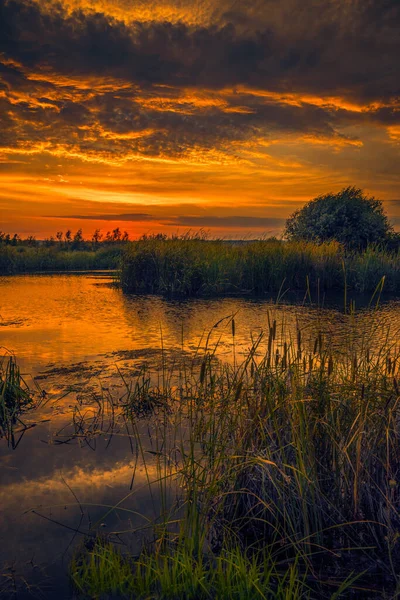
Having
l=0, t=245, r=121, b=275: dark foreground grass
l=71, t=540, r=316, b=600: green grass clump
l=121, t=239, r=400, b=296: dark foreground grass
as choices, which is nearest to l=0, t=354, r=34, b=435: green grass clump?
l=71, t=540, r=316, b=600: green grass clump

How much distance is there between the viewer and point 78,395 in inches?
247

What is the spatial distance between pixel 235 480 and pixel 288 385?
3.22 ft

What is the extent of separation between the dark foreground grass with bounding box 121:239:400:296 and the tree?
5.23 m

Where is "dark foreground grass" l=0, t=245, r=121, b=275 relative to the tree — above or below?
below

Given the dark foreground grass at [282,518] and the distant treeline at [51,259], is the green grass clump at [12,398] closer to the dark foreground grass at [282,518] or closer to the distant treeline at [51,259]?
→ the dark foreground grass at [282,518]

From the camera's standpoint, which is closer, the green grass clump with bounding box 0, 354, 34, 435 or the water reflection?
the green grass clump with bounding box 0, 354, 34, 435

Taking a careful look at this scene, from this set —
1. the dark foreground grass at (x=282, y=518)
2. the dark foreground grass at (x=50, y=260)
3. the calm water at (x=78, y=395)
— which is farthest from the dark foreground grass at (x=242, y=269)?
the dark foreground grass at (x=282, y=518)

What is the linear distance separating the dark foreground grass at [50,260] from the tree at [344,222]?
12.2 metres

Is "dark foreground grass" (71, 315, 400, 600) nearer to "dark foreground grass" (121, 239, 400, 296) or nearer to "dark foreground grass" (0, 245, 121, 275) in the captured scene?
"dark foreground grass" (121, 239, 400, 296)

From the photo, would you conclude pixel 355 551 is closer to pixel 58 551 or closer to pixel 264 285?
pixel 58 551

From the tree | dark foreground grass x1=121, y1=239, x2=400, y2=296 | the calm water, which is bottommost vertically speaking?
the calm water

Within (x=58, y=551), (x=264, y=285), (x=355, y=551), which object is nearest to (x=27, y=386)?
(x=58, y=551)

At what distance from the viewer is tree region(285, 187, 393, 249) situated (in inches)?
1000

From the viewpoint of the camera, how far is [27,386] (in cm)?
620
